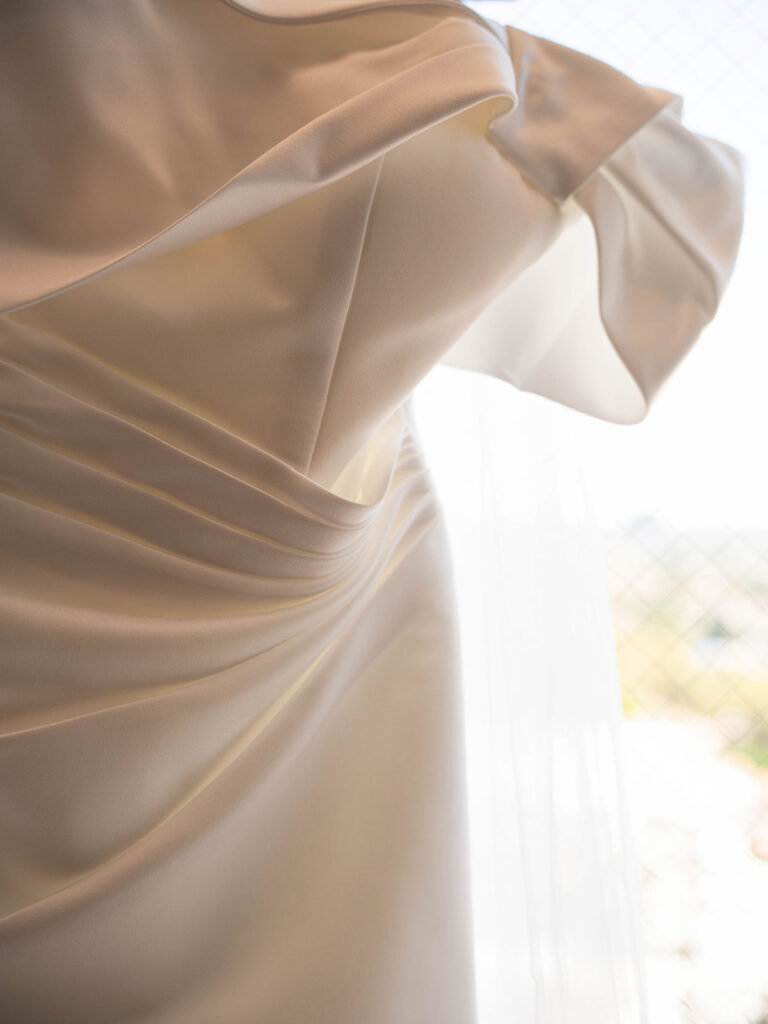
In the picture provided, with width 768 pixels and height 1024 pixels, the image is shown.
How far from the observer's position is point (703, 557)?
105 cm

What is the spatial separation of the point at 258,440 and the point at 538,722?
47 centimetres

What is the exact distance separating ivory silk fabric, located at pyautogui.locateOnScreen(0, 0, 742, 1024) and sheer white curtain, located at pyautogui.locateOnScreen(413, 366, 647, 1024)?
176 millimetres

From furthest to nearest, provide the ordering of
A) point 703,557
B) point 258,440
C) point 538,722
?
point 703,557, point 538,722, point 258,440

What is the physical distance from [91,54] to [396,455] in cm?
37

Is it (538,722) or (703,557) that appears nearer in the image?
(538,722)

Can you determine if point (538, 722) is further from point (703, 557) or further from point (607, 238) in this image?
point (607, 238)

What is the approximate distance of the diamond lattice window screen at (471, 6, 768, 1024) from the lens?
39.3 inches

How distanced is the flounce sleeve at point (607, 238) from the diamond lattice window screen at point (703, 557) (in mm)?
169

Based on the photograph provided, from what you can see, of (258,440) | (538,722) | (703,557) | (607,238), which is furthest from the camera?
(703,557)

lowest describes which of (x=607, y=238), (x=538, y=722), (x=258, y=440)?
(x=538, y=722)

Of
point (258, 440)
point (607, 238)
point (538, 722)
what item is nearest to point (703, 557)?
point (538, 722)

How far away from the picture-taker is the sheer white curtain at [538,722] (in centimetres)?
86

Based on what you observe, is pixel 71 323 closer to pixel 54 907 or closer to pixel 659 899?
pixel 54 907

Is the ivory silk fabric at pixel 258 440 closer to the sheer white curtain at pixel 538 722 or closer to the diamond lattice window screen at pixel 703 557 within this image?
the sheer white curtain at pixel 538 722
